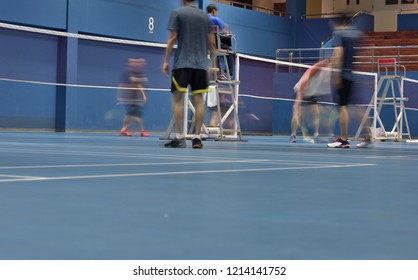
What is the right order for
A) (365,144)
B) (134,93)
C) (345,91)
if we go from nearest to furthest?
Result: (345,91), (365,144), (134,93)

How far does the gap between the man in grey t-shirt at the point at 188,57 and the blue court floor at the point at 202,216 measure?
13.6 ft

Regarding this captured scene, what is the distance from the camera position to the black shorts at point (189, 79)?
8.06m

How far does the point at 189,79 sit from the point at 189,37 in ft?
1.26

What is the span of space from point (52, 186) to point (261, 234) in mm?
1328

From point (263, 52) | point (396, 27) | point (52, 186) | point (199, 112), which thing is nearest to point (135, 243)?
point (52, 186)

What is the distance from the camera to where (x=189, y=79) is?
8.15 m

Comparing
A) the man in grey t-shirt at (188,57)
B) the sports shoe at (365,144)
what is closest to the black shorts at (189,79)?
the man in grey t-shirt at (188,57)

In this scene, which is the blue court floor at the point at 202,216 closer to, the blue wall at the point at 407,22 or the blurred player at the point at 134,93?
the blurred player at the point at 134,93

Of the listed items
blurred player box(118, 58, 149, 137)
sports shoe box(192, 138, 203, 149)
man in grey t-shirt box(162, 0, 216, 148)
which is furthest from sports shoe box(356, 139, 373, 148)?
blurred player box(118, 58, 149, 137)

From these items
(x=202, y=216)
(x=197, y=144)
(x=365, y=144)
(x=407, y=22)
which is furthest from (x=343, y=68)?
(x=407, y=22)

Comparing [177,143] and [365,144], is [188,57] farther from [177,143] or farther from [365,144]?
[365,144]

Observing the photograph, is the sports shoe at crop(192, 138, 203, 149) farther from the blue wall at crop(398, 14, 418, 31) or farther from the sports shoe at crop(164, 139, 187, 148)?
the blue wall at crop(398, 14, 418, 31)
